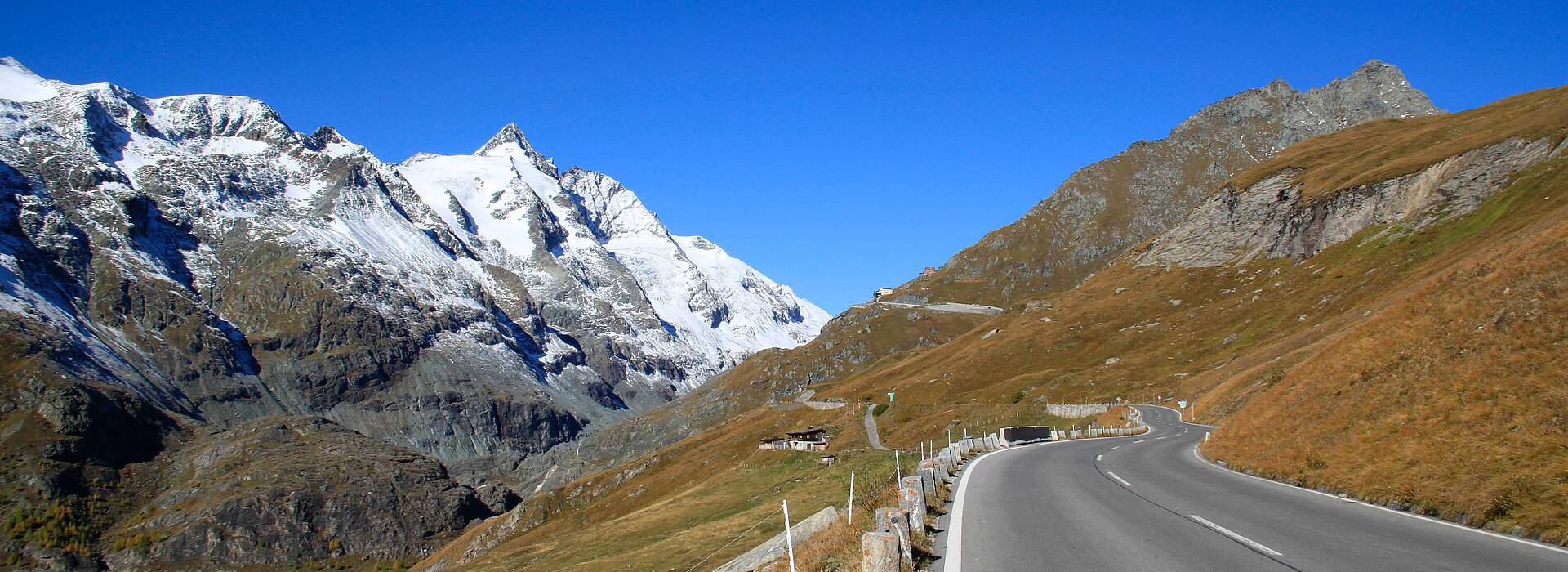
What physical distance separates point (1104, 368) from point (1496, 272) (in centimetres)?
8464

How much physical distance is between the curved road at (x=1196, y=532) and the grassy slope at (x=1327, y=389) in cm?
148

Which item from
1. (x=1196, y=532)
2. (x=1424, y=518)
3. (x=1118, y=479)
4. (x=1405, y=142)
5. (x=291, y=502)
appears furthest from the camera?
(x=1405, y=142)

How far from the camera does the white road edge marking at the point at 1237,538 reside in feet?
40.2

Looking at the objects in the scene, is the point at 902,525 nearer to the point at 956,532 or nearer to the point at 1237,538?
the point at 956,532

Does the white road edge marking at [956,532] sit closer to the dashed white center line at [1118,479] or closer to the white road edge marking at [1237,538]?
the dashed white center line at [1118,479]

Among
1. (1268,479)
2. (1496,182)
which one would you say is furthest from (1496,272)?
(1496,182)

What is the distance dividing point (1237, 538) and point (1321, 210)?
139506 mm

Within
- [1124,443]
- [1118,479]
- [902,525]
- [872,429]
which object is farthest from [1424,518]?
[872,429]

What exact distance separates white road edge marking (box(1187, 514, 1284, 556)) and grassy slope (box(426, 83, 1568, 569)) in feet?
13.3

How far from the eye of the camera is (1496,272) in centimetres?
2277

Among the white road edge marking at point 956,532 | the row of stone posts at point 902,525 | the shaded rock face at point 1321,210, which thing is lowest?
the white road edge marking at point 956,532

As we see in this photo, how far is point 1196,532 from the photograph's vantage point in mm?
14336

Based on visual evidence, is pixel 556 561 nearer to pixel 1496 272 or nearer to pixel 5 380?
pixel 1496 272

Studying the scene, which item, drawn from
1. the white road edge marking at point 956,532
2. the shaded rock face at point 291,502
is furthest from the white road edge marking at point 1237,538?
the shaded rock face at point 291,502
